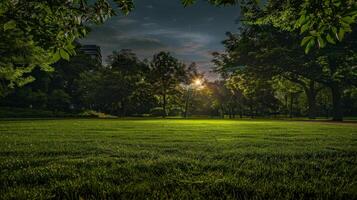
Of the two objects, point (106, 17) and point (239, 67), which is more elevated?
point (239, 67)

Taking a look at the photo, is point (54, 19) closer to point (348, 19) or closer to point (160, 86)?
point (348, 19)

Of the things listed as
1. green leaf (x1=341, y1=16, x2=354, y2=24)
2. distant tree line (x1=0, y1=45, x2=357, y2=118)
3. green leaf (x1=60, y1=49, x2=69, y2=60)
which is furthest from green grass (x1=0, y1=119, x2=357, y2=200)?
distant tree line (x1=0, y1=45, x2=357, y2=118)

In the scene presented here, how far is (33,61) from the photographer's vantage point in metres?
24.0

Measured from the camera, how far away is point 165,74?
2334 inches

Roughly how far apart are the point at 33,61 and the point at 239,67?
86.5 ft

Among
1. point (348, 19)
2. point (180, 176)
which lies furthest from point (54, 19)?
point (348, 19)

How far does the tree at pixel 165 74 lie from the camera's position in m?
58.8

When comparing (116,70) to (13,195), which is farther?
(116,70)

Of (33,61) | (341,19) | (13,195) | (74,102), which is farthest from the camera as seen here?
(74,102)

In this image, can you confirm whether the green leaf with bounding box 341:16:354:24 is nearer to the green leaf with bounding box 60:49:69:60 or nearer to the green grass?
the green grass

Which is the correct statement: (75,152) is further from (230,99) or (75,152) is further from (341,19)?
(230,99)

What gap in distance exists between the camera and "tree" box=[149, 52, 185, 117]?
2313 inches

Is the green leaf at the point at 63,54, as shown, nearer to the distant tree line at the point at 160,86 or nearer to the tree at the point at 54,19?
the tree at the point at 54,19

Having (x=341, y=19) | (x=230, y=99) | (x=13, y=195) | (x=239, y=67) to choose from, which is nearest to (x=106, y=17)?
(x=13, y=195)
